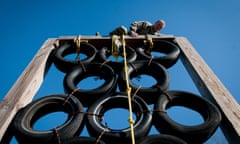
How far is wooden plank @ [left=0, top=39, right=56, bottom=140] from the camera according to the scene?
2523 millimetres

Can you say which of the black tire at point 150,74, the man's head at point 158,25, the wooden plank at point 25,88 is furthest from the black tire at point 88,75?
the man's head at point 158,25

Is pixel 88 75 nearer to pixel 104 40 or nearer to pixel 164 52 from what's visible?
pixel 104 40

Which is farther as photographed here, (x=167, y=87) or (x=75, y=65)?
(x=75, y=65)

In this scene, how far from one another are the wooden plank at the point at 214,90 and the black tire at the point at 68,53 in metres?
1.19

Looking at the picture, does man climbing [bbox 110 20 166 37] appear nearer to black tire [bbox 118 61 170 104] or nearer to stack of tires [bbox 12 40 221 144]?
stack of tires [bbox 12 40 221 144]

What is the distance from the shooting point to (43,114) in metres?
2.85

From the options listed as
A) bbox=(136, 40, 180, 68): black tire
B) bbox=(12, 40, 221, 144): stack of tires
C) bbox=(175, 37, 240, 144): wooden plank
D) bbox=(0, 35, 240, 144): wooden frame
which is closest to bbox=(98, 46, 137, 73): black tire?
bbox=(12, 40, 221, 144): stack of tires

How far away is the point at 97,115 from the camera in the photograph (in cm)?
264

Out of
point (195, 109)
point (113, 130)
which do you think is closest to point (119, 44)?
point (195, 109)

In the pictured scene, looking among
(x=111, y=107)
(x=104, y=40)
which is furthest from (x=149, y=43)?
(x=111, y=107)

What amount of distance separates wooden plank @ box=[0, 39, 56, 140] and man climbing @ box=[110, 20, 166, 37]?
1.15 m

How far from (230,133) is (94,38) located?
7.92 feet

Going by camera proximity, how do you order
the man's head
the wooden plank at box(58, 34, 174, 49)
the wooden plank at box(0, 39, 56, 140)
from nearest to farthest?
1. the wooden plank at box(0, 39, 56, 140)
2. the wooden plank at box(58, 34, 174, 49)
3. the man's head

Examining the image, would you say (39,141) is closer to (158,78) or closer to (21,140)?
(21,140)
